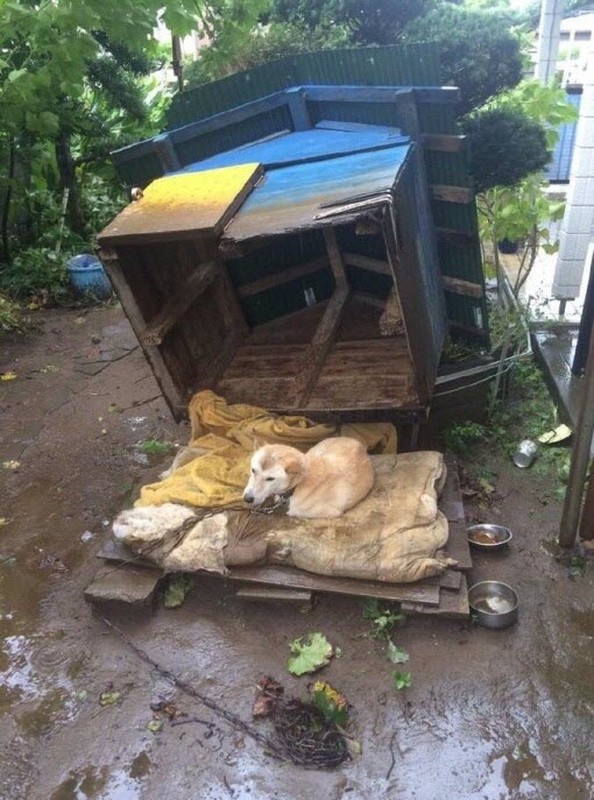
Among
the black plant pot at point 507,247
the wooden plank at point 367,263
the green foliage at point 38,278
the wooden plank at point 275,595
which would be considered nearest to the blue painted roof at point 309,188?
the wooden plank at point 367,263

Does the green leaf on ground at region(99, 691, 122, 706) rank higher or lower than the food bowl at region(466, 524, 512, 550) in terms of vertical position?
higher

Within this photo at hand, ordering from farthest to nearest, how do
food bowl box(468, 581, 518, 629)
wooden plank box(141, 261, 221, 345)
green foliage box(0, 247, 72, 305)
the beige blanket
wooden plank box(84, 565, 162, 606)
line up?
green foliage box(0, 247, 72, 305)
wooden plank box(141, 261, 221, 345)
wooden plank box(84, 565, 162, 606)
the beige blanket
food bowl box(468, 581, 518, 629)

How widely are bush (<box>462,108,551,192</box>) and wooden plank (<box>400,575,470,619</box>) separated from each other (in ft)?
12.4

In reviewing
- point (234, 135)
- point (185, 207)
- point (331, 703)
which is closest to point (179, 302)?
point (185, 207)

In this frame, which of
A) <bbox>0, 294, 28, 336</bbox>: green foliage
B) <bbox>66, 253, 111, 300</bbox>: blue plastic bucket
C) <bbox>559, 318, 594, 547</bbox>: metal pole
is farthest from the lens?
<bbox>66, 253, 111, 300</bbox>: blue plastic bucket

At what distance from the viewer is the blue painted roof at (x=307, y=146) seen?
4.60m

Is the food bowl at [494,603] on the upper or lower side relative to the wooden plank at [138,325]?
lower

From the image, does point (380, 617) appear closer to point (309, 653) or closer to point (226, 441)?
point (309, 653)

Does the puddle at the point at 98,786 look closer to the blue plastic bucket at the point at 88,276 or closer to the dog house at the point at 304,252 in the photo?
the dog house at the point at 304,252

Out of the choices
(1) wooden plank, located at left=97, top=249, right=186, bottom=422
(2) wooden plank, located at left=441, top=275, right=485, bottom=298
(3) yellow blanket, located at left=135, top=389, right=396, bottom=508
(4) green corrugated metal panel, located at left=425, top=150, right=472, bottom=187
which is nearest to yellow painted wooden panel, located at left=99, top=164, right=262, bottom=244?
(1) wooden plank, located at left=97, top=249, right=186, bottom=422

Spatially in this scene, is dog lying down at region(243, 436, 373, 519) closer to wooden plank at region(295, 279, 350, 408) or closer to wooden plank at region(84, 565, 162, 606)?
wooden plank at region(295, 279, 350, 408)

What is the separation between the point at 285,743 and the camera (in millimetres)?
3305

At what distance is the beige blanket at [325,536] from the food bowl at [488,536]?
436mm

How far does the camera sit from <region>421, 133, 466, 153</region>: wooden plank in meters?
4.68
